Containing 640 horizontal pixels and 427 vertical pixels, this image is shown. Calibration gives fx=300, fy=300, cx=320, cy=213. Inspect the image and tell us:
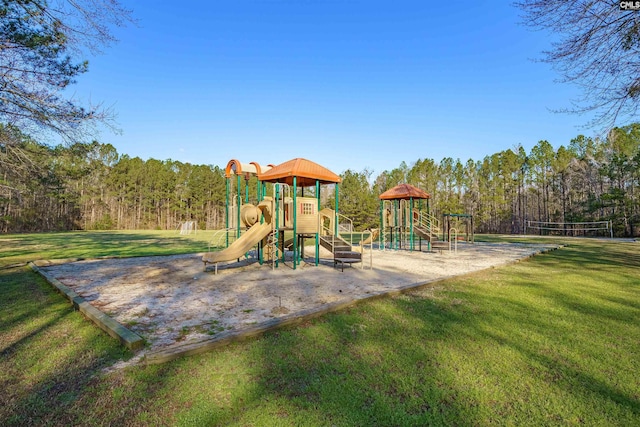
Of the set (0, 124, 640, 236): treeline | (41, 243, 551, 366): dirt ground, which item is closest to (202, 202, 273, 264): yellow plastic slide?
(41, 243, 551, 366): dirt ground

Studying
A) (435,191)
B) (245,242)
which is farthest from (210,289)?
(435,191)

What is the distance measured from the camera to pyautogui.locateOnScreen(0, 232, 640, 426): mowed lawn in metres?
2.28

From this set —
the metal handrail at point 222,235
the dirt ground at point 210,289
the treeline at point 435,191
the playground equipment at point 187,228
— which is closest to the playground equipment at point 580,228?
the treeline at point 435,191

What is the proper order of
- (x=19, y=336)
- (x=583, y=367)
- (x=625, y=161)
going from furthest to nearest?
(x=625, y=161) → (x=19, y=336) → (x=583, y=367)

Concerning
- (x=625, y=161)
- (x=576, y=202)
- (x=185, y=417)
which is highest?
(x=625, y=161)

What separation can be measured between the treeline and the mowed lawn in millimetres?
25840

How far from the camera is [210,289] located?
6367 mm

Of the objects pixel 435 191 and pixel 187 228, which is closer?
pixel 187 228

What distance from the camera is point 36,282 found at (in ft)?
23.0

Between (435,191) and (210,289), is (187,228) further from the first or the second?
(210,289)

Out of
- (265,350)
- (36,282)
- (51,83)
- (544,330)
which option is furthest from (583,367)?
(51,83)

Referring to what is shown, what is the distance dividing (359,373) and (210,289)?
4.42m

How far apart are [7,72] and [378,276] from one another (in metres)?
10.4

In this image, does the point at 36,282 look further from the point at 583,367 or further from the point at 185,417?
the point at 583,367
